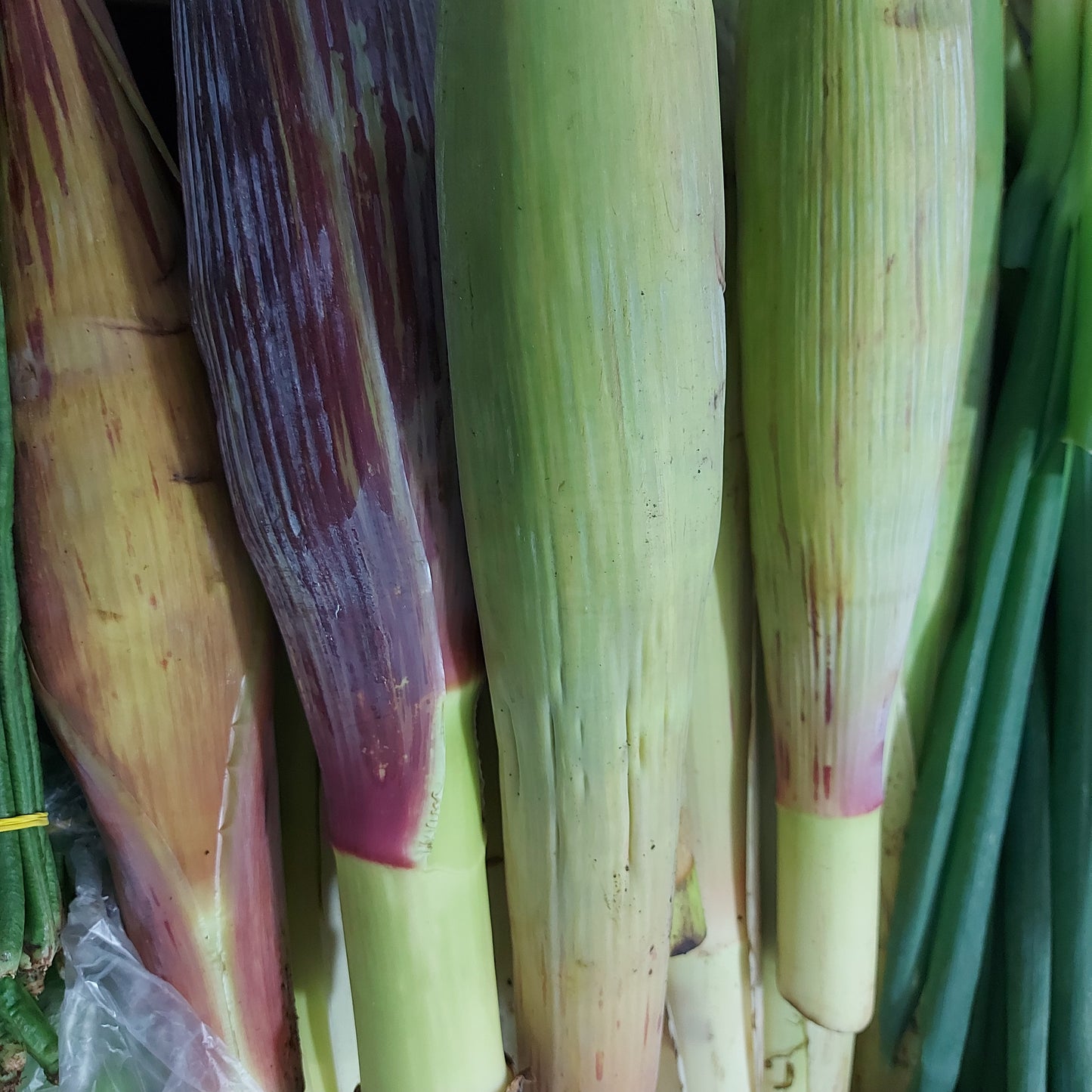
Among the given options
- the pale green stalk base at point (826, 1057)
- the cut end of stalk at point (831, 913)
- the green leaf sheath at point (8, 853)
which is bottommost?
the pale green stalk base at point (826, 1057)

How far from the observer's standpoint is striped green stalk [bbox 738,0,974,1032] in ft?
1.20

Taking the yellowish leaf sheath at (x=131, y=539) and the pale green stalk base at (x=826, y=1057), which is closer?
the yellowish leaf sheath at (x=131, y=539)

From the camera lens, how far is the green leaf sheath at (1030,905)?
0.46 metres

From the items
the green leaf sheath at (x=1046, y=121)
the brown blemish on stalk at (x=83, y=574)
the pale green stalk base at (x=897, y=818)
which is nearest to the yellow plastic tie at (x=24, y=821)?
the brown blemish on stalk at (x=83, y=574)

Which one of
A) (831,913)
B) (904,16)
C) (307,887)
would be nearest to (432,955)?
(307,887)

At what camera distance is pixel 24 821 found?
1.24 ft

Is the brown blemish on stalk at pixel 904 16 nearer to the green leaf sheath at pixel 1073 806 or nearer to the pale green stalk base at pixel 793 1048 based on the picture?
the green leaf sheath at pixel 1073 806

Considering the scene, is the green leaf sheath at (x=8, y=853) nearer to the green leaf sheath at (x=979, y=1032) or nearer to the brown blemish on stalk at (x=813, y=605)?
the brown blemish on stalk at (x=813, y=605)

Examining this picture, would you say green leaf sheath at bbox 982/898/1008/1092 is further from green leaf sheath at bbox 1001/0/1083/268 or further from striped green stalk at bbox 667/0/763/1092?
green leaf sheath at bbox 1001/0/1083/268

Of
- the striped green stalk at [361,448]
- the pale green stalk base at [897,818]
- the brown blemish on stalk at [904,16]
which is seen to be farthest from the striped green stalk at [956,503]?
the striped green stalk at [361,448]

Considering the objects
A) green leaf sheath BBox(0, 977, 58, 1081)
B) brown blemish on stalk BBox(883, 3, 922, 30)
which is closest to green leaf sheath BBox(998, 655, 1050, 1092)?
brown blemish on stalk BBox(883, 3, 922, 30)

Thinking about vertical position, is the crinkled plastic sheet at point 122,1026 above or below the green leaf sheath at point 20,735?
below

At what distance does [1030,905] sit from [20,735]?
585 mm

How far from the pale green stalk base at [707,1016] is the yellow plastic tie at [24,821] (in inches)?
14.7
